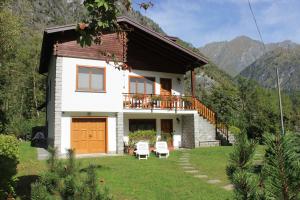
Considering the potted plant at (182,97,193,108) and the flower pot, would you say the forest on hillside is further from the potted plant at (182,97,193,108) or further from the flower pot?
the flower pot

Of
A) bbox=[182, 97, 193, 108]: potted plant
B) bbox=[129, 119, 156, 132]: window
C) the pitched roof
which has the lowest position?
bbox=[129, 119, 156, 132]: window

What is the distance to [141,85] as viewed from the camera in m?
21.1

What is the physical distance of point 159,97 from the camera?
66.3 feet

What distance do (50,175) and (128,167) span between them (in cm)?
950

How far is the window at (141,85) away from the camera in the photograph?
20766 mm

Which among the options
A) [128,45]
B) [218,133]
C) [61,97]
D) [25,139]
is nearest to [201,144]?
[218,133]

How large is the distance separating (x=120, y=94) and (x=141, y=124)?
10.4 feet

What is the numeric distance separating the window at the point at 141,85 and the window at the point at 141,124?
1879 mm

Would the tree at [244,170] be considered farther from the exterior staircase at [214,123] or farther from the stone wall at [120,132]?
the exterior staircase at [214,123]

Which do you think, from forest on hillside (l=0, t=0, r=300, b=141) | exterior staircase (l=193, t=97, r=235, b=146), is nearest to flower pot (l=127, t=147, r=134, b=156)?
exterior staircase (l=193, t=97, r=235, b=146)

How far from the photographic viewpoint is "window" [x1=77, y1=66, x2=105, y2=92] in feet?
59.5

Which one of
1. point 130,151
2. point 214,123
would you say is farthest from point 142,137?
point 214,123

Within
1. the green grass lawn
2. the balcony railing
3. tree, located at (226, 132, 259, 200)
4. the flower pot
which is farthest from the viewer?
the balcony railing

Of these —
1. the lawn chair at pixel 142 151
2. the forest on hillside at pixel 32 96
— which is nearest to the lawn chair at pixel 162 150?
the lawn chair at pixel 142 151
